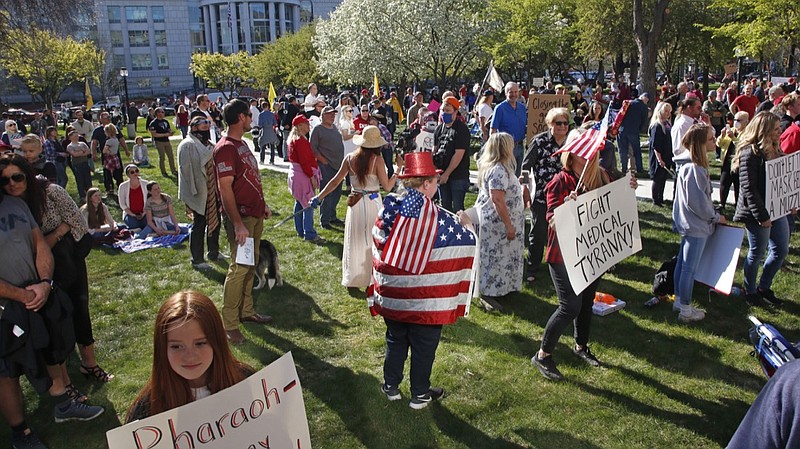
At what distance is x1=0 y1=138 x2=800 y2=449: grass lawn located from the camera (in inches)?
163

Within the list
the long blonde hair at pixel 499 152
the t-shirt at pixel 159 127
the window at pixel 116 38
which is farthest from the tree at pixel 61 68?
the window at pixel 116 38

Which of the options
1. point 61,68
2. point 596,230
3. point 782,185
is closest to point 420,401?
point 596,230

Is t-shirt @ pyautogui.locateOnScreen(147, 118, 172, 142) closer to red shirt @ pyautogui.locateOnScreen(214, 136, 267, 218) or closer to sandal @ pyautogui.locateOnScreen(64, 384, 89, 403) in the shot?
red shirt @ pyautogui.locateOnScreen(214, 136, 267, 218)

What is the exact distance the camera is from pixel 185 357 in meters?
2.28

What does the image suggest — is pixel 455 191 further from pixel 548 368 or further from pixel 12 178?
pixel 12 178

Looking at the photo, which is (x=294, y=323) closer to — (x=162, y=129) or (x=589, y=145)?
(x=589, y=145)

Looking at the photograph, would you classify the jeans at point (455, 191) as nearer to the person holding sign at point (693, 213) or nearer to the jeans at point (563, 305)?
the person holding sign at point (693, 213)

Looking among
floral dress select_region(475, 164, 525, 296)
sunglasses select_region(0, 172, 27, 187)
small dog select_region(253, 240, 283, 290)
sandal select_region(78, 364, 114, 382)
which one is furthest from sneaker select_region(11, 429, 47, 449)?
floral dress select_region(475, 164, 525, 296)

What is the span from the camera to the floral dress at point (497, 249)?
612cm

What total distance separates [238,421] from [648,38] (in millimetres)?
17086

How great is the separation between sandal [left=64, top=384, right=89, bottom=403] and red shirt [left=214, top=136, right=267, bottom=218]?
6.32 feet

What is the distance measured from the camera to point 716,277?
5.73 m

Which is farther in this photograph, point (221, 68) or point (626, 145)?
point (221, 68)

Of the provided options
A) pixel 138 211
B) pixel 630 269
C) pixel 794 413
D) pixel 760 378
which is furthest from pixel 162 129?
pixel 794 413
